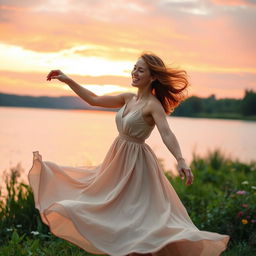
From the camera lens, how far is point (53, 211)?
11.7 ft

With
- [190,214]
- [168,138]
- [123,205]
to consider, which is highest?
[168,138]

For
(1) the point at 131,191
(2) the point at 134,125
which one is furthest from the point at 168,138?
(1) the point at 131,191

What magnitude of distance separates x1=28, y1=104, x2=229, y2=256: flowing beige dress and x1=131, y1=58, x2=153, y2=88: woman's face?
221mm

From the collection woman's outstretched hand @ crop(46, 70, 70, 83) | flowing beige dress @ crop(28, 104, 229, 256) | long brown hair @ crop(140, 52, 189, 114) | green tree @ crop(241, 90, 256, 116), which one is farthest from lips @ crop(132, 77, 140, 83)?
green tree @ crop(241, 90, 256, 116)

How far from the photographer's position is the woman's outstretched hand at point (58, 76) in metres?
4.41

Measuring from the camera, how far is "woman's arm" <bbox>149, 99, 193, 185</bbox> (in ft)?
12.6

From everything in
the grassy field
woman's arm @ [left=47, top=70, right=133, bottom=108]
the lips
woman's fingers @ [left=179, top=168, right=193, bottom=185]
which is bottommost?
the grassy field

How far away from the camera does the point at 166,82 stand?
415 centimetres

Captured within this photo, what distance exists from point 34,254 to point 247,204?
227cm

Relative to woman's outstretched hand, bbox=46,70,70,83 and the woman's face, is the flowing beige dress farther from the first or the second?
woman's outstretched hand, bbox=46,70,70,83

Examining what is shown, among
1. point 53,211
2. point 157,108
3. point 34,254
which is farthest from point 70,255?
point 157,108

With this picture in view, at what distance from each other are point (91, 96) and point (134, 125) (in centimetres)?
66

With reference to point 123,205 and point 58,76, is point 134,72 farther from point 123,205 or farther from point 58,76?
point 123,205

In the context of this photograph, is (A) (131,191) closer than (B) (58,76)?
Yes
